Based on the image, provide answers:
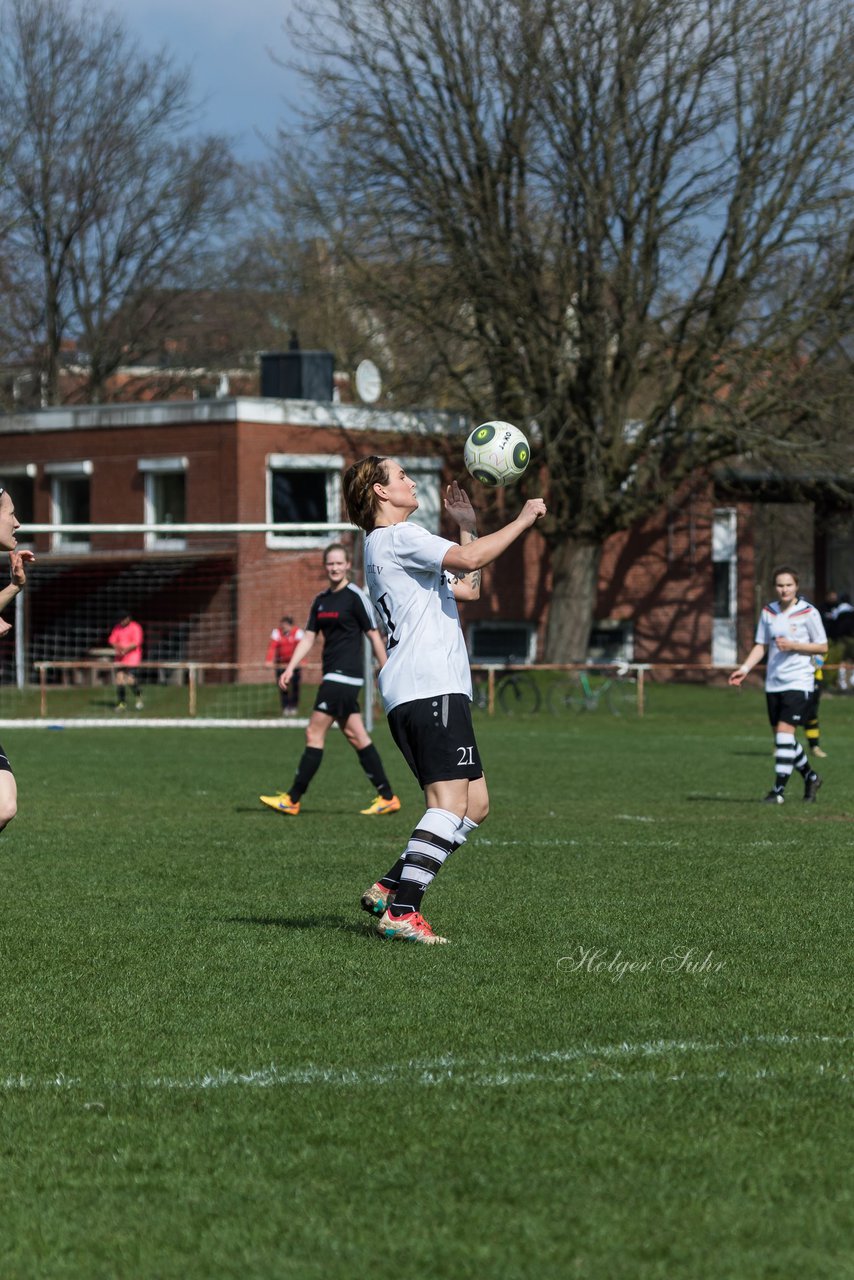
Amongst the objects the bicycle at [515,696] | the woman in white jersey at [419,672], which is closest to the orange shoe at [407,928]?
the woman in white jersey at [419,672]

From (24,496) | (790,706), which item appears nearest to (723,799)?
(790,706)

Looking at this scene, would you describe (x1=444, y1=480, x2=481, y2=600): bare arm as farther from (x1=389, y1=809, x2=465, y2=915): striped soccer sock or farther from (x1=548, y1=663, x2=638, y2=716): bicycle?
(x1=548, y1=663, x2=638, y2=716): bicycle

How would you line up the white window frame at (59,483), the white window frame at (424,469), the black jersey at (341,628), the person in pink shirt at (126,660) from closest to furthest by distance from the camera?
1. the black jersey at (341,628)
2. the person in pink shirt at (126,660)
3. the white window frame at (59,483)
4. the white window frame at (424,469)

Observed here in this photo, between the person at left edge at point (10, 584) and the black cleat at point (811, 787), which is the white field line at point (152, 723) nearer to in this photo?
the black cleat at point (811, 787)

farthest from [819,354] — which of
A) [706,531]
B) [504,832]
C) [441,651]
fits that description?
[441,651]

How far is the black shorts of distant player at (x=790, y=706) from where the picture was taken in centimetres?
1449

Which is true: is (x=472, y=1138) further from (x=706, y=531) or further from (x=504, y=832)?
(x=706, y=531)

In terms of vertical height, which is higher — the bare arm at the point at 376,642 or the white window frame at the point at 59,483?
the white window frame at the point at 59,483

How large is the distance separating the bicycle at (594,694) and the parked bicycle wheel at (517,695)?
0.39m

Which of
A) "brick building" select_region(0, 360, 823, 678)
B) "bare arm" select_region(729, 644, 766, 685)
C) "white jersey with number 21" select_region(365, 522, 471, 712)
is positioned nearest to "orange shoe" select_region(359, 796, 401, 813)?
"bare arm" select_region(729, 644, 766, 685)

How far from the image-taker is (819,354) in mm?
32375

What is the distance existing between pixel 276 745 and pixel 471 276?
12.5 metres

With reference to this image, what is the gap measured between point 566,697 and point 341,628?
17.7m

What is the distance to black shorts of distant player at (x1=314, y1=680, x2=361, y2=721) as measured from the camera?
13633 mm
